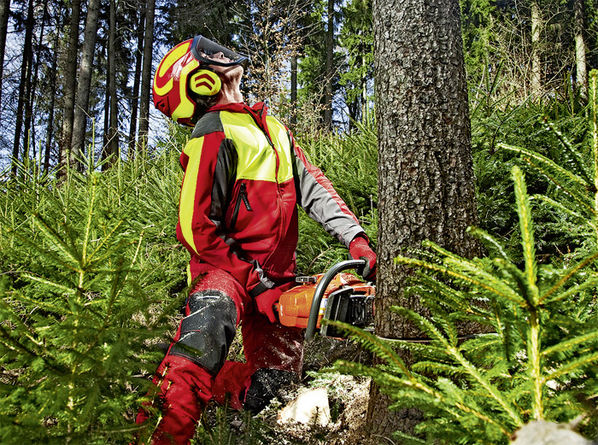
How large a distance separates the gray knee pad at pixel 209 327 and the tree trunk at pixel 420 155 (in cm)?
71

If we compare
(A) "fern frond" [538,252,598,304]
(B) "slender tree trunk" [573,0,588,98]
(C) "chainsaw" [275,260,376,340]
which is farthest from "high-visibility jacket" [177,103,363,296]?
(B) "slender tree trunk" [573,0,588,98]

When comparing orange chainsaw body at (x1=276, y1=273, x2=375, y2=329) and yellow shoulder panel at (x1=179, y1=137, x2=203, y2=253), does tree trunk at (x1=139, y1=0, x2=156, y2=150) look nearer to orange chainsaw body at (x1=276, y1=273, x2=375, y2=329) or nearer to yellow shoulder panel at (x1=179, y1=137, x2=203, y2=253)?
yellow shoulder panel at (x1=179, y1=137, x2=203, y2=253)

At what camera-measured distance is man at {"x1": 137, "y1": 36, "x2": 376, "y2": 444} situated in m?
2.06

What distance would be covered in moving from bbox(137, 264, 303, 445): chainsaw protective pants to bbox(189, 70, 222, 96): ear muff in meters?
1.04

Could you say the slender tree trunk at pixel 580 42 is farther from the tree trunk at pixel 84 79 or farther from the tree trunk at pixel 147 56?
the tree trunk at pixel 147 56

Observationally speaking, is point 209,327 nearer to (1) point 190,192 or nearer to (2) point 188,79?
(1) point 190,192

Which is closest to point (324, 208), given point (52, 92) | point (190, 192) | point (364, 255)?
point (364, 255)

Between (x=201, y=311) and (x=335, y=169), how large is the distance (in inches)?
102

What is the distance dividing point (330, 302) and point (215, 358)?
597mm

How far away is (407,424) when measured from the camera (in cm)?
173

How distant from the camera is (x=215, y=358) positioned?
1.91 metres

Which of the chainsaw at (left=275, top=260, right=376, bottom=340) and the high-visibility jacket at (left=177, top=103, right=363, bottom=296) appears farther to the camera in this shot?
the high-visibility jacket at (left=177, top=103, right=363, bottom=296)

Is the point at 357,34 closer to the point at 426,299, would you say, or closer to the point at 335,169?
the point at 335,169

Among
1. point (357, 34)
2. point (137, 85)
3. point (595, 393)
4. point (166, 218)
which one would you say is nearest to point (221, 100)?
point (166, 218)
